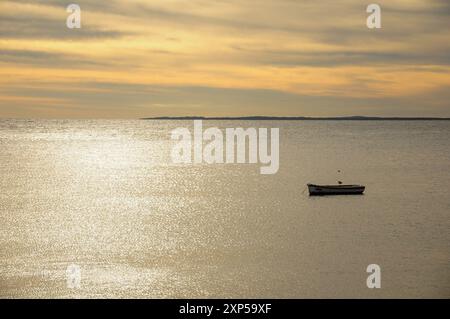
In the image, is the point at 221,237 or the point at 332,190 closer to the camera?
the point at 221,237

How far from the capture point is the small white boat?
10119 cm

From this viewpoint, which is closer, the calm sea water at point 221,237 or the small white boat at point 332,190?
the calm sea water at point 221,237

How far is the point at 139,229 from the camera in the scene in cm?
7262

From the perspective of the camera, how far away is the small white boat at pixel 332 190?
332 ft

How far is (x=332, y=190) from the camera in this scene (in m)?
102

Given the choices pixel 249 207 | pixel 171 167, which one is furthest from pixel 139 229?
pixel 171 167

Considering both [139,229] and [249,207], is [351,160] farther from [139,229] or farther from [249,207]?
[139,229]

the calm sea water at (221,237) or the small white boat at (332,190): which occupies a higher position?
the small white boat at (332,190)

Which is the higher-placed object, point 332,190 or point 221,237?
point 332,190

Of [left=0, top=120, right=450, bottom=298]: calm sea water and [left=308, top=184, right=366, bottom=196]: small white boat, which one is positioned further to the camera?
[left=308, top=184, right=366, bottom=196]: small white boat

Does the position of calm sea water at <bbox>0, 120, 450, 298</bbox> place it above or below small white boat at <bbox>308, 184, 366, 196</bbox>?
below
